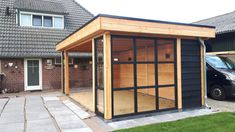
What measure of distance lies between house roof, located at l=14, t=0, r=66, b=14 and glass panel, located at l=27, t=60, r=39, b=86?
141 inches

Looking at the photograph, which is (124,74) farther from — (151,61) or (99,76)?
(99,76)

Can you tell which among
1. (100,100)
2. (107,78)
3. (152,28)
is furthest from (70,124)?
(152,28)

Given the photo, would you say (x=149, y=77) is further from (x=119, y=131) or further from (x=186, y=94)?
(x=119, y=131)

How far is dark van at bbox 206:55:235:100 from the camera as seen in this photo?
7.75 meters

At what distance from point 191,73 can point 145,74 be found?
2550 millimetres

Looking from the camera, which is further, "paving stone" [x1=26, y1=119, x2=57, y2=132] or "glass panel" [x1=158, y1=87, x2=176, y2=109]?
"glass panel" [x1=158, y1=87, x2=176, y2=109]

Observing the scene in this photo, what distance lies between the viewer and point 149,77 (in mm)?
8523

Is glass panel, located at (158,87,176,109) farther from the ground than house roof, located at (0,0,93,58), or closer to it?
closer to it

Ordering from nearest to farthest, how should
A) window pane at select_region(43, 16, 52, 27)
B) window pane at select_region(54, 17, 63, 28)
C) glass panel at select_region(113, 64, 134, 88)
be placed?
glass panel at select_region(113, 64, 134, 88)
window pane at select_region(43, 16, 52, 27)
window pane at select_region(54, 17, 63, 28)

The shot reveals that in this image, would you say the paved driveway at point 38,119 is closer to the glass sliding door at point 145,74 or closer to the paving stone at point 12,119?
the paving stone at point 12,119

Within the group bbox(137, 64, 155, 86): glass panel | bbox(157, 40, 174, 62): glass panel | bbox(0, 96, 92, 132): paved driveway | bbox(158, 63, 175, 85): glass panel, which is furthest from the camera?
bbox(137, 64, 155, 86): glass panel

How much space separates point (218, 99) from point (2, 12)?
43.6ft

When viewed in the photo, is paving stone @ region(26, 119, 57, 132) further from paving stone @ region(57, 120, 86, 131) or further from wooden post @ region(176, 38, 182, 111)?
wooden post @ region(176, 38, 182, 111)

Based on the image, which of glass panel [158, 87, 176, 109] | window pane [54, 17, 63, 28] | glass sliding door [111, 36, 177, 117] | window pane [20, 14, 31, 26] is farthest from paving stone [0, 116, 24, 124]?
window pane [54, 17, 63, 28]
